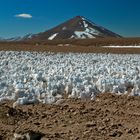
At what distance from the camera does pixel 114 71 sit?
1369cm

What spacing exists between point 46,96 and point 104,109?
4.82ft

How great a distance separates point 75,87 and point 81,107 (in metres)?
1.57

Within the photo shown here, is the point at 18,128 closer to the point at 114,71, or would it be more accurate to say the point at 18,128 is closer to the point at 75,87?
the point at 75,87

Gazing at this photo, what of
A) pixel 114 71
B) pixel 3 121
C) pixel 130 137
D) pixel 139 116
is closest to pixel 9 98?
pixel 3 121

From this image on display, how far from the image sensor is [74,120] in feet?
24.2

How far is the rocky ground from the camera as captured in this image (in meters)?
6.32

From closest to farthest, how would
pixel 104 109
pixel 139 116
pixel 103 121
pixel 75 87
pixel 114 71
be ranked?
pixel 103 121 → pixel 139 116 → pixel 104 109 → pixel 75 87 → pixel 114 71

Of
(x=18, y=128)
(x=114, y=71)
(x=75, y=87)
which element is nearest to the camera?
(x=18, y=128)

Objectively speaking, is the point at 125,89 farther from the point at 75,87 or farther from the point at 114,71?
the point at 114,71

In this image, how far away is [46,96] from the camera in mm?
9367

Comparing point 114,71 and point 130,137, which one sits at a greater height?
point 114,71

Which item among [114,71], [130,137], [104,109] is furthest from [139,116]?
[114,71]

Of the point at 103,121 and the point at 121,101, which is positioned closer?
the point at 103,121

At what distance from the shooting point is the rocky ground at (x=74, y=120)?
6316mm
